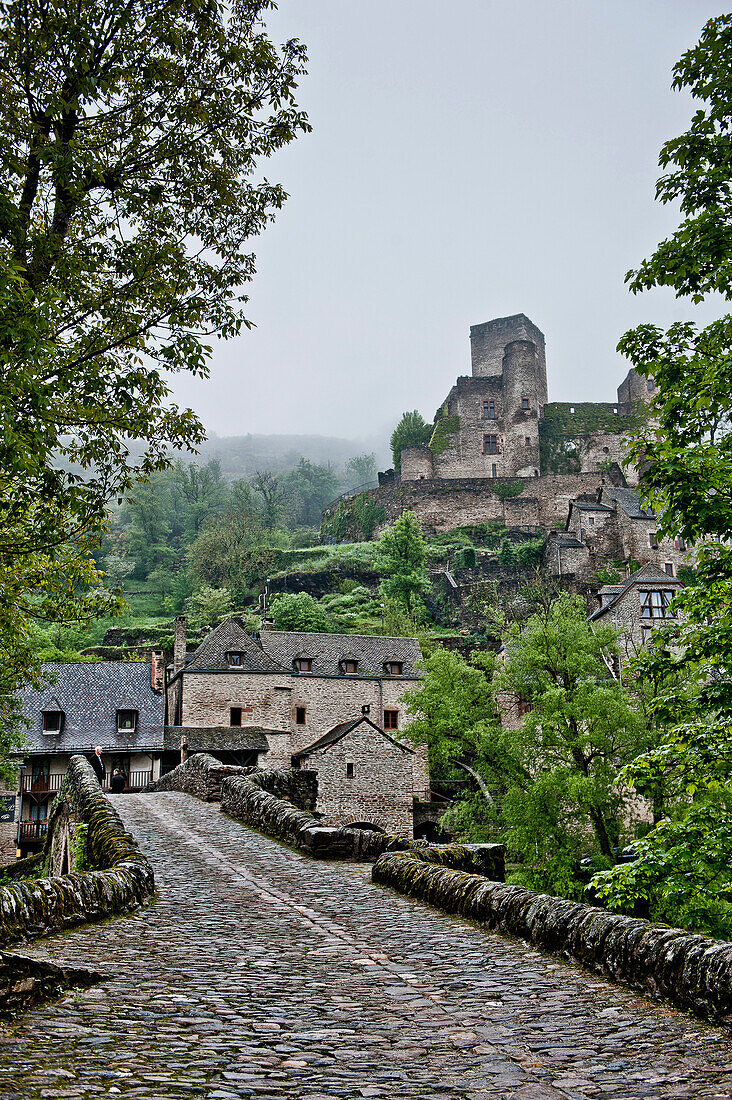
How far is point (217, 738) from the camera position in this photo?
37.5 metres

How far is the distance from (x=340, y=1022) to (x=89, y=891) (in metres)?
4.06

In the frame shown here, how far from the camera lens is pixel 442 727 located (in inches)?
1452

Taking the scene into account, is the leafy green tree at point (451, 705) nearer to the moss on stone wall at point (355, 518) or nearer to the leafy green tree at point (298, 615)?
the leafy green tree at point (298, 615)

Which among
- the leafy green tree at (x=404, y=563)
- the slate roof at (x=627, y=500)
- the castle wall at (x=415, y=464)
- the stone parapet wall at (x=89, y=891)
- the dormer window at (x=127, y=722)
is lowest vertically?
the dormer window at (x=127, y=722)

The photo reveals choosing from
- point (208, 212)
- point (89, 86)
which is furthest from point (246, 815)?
point (89, 86)

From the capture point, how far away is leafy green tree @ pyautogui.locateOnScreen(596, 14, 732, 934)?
356 inches

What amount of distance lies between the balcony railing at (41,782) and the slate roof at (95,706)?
120cm

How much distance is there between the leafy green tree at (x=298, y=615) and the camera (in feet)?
190

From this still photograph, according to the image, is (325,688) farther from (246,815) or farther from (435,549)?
(435,549)

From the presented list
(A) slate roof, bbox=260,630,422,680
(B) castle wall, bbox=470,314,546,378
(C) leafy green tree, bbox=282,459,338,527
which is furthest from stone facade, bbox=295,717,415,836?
(C) leafy green tree, bbox=282,459,338,527

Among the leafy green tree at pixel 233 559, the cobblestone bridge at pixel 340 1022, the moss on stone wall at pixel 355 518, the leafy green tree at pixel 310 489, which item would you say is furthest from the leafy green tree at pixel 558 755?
the leafy green tree at pixel 310 489

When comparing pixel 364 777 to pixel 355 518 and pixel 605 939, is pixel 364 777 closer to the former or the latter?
pixel 605 939

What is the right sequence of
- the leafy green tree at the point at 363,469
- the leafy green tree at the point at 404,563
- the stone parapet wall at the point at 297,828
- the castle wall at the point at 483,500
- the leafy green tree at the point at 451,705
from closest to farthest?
the stone parapet wall at the point at 297,828 → the leafy green tree at the point at 451,705 → the leafy green tree at the point at 404,563 → the castle wall at the point at 483,500 → the leafy green tree at the point at 363,469

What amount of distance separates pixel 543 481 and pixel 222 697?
46341mm
